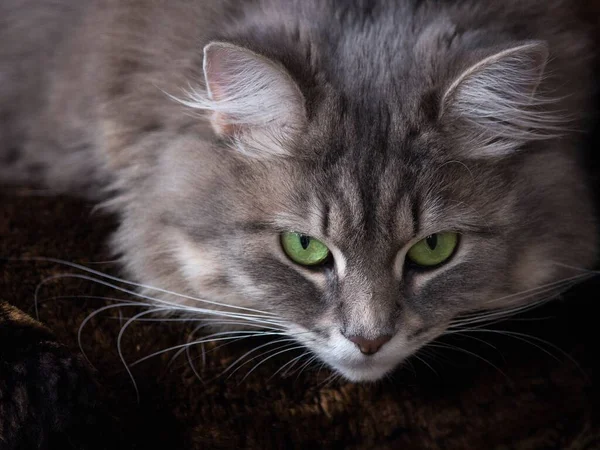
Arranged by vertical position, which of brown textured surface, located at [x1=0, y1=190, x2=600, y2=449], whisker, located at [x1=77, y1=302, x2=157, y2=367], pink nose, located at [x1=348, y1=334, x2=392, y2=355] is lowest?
brown textured surface, located at [x1=0, y1=190, x2=600, y2=449]

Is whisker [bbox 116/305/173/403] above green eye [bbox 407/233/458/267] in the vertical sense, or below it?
below

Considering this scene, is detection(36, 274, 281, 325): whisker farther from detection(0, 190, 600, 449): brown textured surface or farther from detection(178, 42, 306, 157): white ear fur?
detection(178, 42, 306, 157): white ear fur

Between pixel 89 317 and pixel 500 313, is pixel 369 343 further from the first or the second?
pixel 89 317

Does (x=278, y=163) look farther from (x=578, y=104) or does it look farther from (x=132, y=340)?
(x=578, y=104)

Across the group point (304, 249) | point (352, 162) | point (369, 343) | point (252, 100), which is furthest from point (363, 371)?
point (252, 100)

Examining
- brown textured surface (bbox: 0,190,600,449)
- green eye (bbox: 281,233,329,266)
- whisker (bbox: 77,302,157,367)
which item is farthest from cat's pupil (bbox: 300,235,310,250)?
whisker (bbox: 77,302,157,367)

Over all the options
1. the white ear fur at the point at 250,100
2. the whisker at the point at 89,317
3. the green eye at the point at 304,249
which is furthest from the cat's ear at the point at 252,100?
the whisker at the point at 89,317

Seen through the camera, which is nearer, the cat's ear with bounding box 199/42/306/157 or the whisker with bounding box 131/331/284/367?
the cat's ear with bounding box 199/42/306/157

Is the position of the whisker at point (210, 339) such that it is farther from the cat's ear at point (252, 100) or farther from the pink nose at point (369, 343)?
the cat's ear at point (252, 100)
